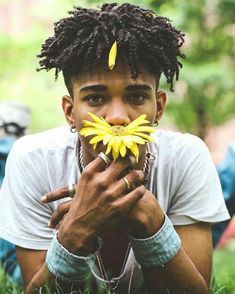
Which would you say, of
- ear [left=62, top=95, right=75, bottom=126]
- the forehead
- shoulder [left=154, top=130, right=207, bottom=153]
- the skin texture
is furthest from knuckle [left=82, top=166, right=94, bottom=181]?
shoulder [left=154, top=130, right=207, bottom=153]

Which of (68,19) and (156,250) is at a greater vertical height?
(68,19)

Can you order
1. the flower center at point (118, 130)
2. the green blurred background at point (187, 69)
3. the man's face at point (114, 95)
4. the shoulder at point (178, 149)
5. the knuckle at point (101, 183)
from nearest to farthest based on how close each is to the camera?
the knuckle at point (101, 183), the flower center at point (118, 130), the man's face at point (114, 95), the shoulder at point (178, 149), the green blurred background at point (187, 69)

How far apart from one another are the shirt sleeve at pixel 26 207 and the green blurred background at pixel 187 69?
6.97m

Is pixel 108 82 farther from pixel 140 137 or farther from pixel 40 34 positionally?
pixel 40 34

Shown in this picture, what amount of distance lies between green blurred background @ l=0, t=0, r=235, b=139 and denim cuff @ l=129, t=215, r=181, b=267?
7521 mm

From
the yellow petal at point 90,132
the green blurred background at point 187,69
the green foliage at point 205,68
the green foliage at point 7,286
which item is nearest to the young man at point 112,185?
the yellow petal at point 90,132

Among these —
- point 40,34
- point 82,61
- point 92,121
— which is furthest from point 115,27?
point 40,34

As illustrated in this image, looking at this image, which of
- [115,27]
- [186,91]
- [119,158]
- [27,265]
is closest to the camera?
[119,158]

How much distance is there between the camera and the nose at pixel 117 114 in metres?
3.40

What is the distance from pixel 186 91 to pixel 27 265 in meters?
9.14

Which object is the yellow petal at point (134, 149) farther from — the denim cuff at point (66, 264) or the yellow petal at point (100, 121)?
the denim cuff at point (66, 264)

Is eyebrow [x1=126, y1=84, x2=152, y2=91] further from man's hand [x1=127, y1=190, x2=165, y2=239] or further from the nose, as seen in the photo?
man's hand [x1=127, y1=190, x2=165, y2=239]

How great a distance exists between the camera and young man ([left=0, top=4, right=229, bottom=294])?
10.9ft

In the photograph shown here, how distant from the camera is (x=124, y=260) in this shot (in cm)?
392
